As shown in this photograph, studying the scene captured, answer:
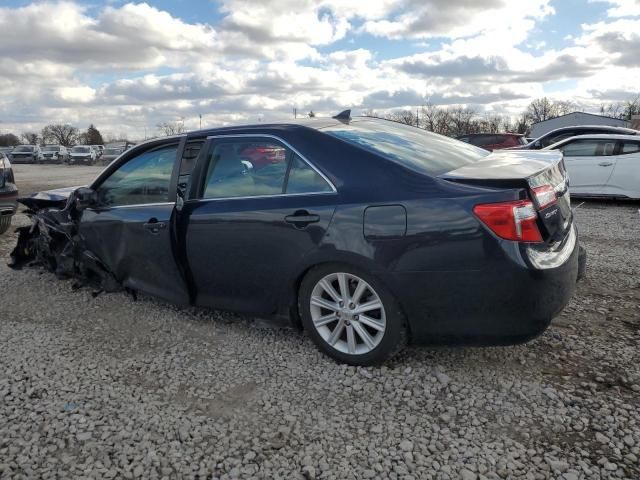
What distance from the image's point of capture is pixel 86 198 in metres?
4.30

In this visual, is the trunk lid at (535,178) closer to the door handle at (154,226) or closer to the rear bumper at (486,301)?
the rear bumper at (486,301)

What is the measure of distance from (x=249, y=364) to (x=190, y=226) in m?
1.07

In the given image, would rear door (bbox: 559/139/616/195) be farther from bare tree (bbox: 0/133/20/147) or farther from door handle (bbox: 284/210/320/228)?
bare tree (bbox: 0/133/20/147)

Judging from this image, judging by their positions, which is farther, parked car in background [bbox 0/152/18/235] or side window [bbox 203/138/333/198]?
parked car in background [bbox 0/152/18/235]

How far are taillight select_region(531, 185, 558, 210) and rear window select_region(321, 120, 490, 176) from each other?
0.53 meters

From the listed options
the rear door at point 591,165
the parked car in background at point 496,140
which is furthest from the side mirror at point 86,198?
the parked car in background at point 496,140

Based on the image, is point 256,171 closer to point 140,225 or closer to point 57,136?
point 140,225

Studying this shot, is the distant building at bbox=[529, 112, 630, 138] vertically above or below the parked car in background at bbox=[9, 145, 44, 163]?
above

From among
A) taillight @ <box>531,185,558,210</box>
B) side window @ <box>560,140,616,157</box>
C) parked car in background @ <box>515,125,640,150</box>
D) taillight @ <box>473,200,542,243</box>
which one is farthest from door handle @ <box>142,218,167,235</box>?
parked car in background @ <box>515,125,640,150</box>

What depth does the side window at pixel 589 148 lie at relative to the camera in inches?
384

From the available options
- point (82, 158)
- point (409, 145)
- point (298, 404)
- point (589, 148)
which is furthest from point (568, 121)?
point (298, 404)

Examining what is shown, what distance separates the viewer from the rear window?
3086 millimetres

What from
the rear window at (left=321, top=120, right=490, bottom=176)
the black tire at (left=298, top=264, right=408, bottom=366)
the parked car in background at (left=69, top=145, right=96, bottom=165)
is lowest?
the black tire at (left=298, top=264, right=408, bottom=366)

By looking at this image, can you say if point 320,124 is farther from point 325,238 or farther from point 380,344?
point 380,344
